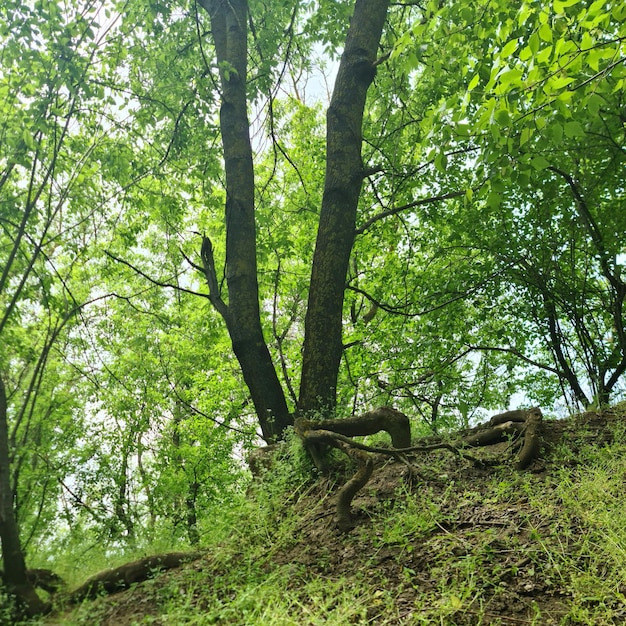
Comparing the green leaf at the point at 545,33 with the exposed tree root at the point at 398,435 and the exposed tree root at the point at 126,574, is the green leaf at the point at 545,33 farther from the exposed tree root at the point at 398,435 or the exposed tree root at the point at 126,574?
the exposed tree root at the point at 126,574

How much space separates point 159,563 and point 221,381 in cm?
1090

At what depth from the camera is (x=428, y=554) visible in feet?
10.4

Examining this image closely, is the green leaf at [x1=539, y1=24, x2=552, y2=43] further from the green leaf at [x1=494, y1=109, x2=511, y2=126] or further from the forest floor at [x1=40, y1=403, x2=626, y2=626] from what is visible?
the forest floor at [x1=40, y1=403, x2=626, y2=626]

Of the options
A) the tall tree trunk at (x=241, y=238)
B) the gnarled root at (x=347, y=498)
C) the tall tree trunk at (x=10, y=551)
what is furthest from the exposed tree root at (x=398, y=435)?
the tall tree trunk at (x=10, y=551)

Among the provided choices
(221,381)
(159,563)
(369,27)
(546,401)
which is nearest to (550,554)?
(159,563)

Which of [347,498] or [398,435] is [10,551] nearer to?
[347,498]

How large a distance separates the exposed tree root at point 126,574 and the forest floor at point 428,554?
11 cm

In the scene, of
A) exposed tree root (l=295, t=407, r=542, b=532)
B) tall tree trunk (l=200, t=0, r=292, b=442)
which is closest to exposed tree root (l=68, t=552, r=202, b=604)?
exposed tree root (l=295, t=407, r=542, b=532)

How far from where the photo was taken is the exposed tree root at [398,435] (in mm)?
4059

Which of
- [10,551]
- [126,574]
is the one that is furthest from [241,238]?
[10,551]

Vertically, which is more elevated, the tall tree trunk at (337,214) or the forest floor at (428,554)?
the tall tree trunk at (337,214)

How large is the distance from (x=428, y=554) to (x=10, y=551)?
101 inches

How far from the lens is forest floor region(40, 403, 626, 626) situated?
2609mm

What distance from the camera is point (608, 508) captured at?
10.3ft
